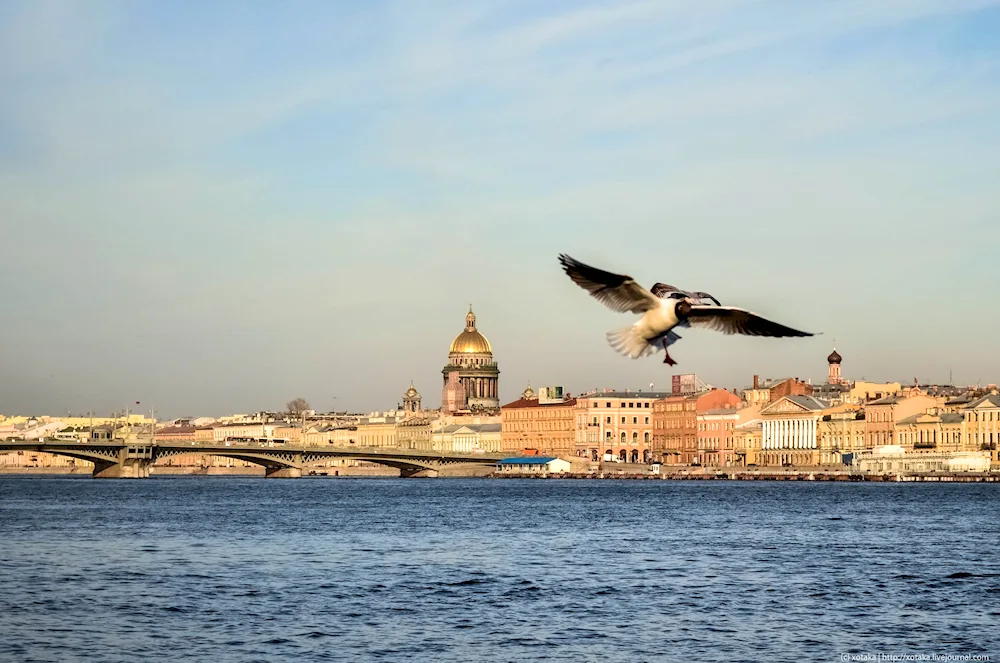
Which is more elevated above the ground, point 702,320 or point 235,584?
point 702,320

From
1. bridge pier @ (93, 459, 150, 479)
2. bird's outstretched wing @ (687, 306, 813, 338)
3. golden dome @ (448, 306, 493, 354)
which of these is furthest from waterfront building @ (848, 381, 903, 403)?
bird's outstretched wing @ (687, 306, 813, 338)

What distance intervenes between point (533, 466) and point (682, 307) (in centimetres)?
13009

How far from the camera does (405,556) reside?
42.2m

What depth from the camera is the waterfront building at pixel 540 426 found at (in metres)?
155

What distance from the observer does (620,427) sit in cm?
14925

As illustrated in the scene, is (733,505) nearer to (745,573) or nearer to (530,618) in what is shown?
(745,573)

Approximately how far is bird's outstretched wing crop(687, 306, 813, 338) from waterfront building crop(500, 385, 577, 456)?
140 m

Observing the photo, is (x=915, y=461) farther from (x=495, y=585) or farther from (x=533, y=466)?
(x=495, y=585)

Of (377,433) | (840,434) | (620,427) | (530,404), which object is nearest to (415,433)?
(377,433)

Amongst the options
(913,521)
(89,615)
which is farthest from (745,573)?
(913,521)

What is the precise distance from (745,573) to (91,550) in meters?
15.0

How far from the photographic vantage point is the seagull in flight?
1130 centimetres

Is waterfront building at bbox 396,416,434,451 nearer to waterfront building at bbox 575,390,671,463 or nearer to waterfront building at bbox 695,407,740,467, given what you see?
waterfront building at bbox 575,390,671,463

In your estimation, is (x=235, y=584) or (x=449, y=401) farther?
(x=449, y=401)
